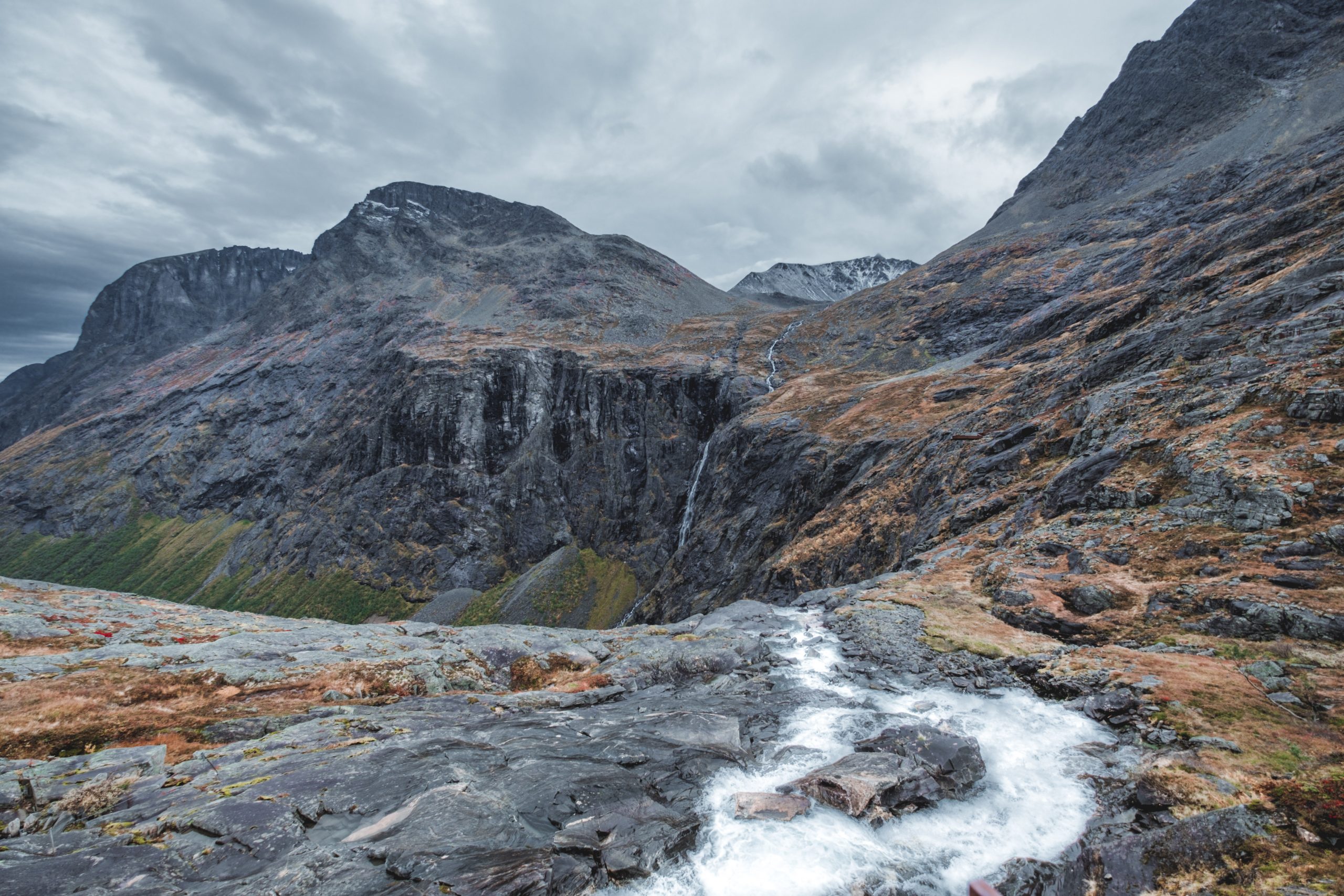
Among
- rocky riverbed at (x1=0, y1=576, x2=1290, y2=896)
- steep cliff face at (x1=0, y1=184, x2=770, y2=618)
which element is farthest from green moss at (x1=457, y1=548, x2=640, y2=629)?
rocky riverbed at (x1=0, y1=576, x2=1290, y2=896)

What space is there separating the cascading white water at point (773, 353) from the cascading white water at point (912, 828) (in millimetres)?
80501

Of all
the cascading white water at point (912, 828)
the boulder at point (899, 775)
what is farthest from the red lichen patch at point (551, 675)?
the boulder at point (899, 775)

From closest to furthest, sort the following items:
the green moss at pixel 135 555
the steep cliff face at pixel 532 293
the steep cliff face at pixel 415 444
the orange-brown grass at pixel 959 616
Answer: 1. the orange-brown grass at pixel 959 616
2. the steep cliff face at pixel 415 444
3. the green moss at pixel 135 555
4. the steep cliff face at pixel 532 293

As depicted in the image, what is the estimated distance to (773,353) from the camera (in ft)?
375

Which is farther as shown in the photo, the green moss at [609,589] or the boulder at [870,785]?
the green moss at [609,589]

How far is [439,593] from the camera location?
9394 cm

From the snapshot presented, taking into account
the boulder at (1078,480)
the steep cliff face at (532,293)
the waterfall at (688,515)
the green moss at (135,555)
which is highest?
the steep cliff face at (532,293)

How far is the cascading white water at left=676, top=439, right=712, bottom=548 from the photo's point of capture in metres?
76.7

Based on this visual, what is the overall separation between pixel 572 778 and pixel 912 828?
26.4 ft

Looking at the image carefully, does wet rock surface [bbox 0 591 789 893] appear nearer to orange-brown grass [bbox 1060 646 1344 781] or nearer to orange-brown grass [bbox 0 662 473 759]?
orange-brown grass [bbox 0 662 473 759]

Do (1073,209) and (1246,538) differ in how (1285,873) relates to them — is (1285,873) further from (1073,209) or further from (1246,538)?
(1073,209)

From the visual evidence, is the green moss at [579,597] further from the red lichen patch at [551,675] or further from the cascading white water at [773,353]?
the red lichen patch at [551,675]

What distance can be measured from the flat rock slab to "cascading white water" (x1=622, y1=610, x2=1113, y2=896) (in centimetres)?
15

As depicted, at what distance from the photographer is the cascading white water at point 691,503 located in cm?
7669
